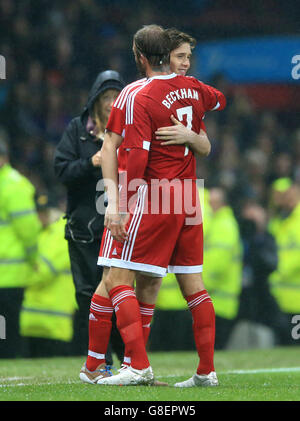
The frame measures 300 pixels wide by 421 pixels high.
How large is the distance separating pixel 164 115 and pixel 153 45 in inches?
14.8

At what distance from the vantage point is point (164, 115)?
5.03 metres

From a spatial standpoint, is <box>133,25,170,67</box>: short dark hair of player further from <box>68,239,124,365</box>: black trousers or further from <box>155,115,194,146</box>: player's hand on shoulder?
<box>68,239,124,365</box>: black trousers

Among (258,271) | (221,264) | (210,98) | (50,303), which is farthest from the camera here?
(258,271)

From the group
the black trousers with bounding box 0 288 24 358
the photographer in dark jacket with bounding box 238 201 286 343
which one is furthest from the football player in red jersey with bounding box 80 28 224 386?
the photographer in dark jacket with bounding box 238 201 286 343

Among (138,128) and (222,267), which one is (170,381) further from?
(222,267)

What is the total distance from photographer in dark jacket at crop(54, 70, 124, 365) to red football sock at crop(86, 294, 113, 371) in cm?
76

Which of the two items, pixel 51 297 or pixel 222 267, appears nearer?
pixel 51 297

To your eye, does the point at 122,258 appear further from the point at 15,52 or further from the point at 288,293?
the point at 15,52

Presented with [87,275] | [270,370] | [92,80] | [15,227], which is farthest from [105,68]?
[87,275]

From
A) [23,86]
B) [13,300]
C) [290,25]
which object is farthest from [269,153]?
[13,300]

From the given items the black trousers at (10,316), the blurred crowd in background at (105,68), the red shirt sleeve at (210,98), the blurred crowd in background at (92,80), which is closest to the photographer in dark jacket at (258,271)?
the blurred crowd in background at (105,68)

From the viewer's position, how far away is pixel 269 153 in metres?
14.6

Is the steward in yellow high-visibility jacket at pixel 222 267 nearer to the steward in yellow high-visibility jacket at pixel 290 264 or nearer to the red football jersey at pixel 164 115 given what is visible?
the steward in yellow high-visibility jacket at pixel 290 264

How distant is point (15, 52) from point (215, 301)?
5406 mm
